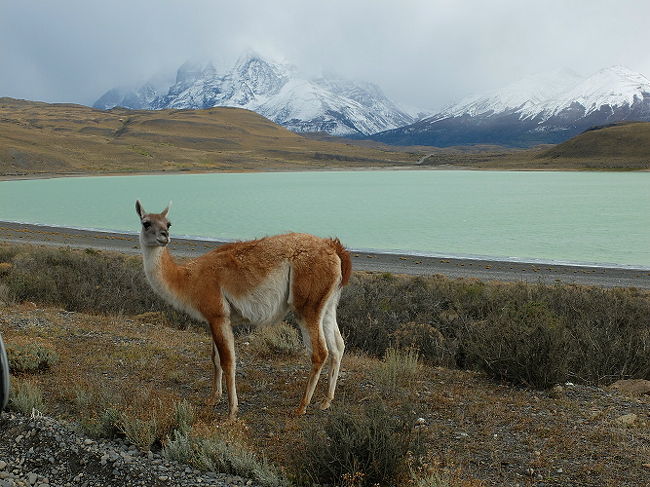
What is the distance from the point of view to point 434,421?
17.1 feet

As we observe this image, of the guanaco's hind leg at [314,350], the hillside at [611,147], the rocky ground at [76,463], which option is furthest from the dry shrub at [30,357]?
the hillside at [611,147]

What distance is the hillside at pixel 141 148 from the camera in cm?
9338

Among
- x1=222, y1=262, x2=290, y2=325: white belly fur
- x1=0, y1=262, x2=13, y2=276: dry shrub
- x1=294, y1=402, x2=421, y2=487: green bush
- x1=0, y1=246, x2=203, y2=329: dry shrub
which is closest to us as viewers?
x1=294, y1=402, x2=421, y2=487: green bush

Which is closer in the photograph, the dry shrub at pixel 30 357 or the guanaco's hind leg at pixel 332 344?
the guanaco's hind leg at pixel 332 344

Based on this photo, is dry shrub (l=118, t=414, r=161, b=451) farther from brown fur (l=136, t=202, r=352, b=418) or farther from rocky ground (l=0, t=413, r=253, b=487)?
brown fur (l=136, t=202, r=352, b=418)

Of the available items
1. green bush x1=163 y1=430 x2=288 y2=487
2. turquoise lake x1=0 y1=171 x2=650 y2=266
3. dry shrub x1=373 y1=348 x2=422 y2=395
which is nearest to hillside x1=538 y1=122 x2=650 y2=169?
turquoise lake x1=0 y1=171 x2=650 y2=266

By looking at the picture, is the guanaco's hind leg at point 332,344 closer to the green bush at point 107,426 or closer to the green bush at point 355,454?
the green bush at point 355,454

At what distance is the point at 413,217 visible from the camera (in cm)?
3716

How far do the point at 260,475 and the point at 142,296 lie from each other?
333 inches

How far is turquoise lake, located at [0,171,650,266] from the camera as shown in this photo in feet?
85.0

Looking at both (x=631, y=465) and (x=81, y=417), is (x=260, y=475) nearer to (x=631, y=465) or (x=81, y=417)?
(x=81, y=417)

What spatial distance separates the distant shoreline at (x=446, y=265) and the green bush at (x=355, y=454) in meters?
11.5

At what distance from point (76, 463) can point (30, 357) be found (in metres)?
2.41

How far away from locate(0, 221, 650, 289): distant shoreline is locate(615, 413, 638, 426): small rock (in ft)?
31.5
